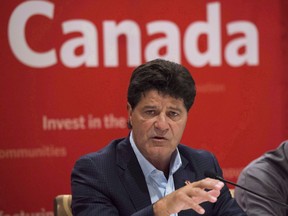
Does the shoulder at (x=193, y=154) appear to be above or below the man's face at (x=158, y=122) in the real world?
below

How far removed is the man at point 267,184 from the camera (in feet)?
8.69

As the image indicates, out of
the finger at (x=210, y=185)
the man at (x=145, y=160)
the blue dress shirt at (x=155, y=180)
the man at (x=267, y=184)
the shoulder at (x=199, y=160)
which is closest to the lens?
the finger at (x=210, y=185)

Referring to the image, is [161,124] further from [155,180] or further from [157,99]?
[155,180]

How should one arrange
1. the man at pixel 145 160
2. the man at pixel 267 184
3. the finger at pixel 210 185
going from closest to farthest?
the finger at pixel 210 185 → the man at pixel 145 160 → the man at pixel 267 184

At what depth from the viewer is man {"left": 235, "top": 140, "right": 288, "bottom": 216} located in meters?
2.65

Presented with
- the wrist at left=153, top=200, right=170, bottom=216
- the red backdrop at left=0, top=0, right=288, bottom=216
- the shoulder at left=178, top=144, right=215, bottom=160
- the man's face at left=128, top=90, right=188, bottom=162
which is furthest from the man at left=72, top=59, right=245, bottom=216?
the red backdrop at left=0, top=0, right=288, bottom=216

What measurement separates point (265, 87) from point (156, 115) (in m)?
2.38

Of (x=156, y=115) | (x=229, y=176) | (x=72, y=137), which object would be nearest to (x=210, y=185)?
→ (x=156, y=115)

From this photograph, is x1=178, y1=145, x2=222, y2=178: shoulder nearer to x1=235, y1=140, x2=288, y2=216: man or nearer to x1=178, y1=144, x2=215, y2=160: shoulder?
x1=178, y1=144, x2=215, y2=160: shoulder

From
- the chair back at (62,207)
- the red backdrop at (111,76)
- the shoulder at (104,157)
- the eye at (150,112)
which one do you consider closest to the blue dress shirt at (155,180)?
the shoulder at (104,157)

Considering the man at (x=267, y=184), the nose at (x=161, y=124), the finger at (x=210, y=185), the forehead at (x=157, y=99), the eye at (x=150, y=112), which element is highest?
the forehead at (x=157, y=99)

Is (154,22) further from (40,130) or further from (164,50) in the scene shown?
(40,130)

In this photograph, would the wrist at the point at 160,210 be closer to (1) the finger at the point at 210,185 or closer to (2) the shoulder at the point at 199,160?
(1) the finger at the point at 210,185

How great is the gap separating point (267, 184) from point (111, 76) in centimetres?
178
